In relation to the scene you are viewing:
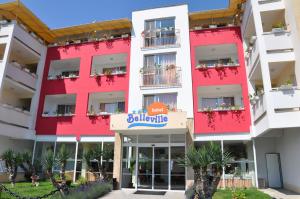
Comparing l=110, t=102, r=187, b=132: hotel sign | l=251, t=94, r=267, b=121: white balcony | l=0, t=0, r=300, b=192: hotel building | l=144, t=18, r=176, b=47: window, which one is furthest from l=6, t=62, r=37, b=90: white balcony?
l=251, t=94, r=267, b=121: white balcony

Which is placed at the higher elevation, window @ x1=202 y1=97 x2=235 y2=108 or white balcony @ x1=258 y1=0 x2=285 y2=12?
white balcony @ x1=258 y1=0 x2=285 y2=12

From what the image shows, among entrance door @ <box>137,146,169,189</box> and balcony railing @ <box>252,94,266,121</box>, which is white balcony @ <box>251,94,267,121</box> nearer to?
balcony railing @ <box>252,94,266,121</box>

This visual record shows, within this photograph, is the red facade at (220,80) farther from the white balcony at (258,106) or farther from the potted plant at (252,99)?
the white balcony at (258,106)

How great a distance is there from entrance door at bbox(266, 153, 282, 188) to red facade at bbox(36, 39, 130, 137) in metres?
12.0

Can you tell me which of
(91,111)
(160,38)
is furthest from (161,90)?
(91,111)

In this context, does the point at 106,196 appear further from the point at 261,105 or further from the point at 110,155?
the point at 261,105

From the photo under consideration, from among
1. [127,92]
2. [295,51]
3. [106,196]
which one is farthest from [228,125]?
[106,196]

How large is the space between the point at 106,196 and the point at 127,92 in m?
9.18

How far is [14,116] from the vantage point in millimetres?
22281

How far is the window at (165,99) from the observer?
21.2 metres

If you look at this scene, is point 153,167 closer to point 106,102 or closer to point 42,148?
point 106,102

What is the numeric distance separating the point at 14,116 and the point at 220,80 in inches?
692

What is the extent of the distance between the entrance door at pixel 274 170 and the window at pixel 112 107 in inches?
502

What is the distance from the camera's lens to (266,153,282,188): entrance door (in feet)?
63.1
